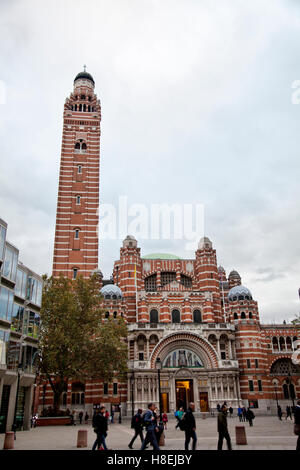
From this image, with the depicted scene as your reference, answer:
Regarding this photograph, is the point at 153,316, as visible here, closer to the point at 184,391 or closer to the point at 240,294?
the point at 184,391

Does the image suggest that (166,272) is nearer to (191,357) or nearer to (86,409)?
(191,357)

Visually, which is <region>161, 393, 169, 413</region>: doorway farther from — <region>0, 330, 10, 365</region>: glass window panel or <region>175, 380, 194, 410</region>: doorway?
<region>0, 330, 10, 365</region>: glass window panel

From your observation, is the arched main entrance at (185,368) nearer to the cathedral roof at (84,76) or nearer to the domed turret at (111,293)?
the domed turret at (111,293)

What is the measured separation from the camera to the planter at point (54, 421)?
3519cm

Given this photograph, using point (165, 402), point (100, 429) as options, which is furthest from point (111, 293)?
point (100, 429)

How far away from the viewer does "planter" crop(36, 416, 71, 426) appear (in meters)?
35.2

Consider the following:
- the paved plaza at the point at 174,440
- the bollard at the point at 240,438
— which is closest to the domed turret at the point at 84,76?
the paved plaza at the point at 174,440

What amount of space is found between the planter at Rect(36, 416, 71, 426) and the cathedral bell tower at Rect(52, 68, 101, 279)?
22.9 m

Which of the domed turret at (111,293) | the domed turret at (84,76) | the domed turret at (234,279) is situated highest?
the domed turret at (84,76)

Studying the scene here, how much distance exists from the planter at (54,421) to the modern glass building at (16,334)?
506 centimetres

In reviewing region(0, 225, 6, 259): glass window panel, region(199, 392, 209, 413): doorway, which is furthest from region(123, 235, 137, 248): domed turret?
region(0, 225, 6, 259): glass window panel

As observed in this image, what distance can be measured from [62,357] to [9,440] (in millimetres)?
20177

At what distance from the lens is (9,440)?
16.1m
